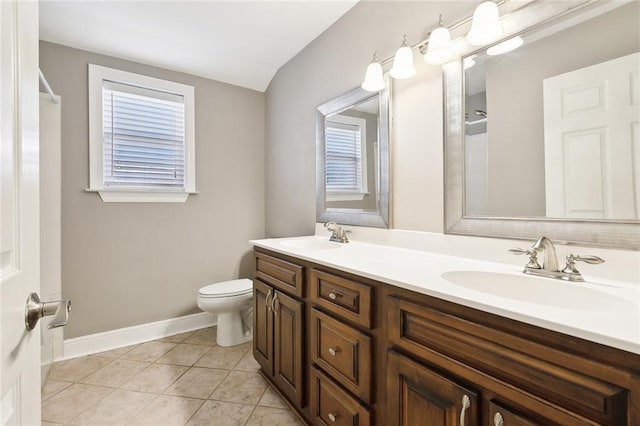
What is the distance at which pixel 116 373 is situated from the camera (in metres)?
1.96

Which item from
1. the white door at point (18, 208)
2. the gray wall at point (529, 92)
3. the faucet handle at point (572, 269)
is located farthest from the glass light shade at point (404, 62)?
the white door at point (18, 208)

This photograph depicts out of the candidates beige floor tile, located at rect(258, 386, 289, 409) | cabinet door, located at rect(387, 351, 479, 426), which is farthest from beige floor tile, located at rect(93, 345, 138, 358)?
cabinet door, located at rect(387, 351, 479, 426)

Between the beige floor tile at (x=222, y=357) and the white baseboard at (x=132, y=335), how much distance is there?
0.46 m

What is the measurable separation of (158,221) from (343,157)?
1.67 m

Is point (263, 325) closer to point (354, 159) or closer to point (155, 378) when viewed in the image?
point (155, 378)

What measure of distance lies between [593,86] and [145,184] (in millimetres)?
2776

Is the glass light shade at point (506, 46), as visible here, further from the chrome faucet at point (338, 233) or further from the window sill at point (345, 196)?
the chrome faucet at point (338, 233)

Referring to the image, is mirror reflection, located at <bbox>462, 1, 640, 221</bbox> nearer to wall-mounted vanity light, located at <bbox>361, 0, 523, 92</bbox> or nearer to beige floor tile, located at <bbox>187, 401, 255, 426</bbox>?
wall-mounted vanity light, located at <bbox>361, 0, 523, 92</bbox>

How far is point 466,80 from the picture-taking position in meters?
1.29

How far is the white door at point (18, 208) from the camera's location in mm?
467

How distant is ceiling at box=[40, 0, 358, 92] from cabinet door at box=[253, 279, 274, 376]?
175 centimetres

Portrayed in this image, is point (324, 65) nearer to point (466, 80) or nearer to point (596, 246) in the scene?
point (466, 80)

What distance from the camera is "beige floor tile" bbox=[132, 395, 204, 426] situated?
1.51 m

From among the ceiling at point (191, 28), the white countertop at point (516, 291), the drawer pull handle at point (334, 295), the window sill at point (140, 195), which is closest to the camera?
the white countertop at point (516, 291)
